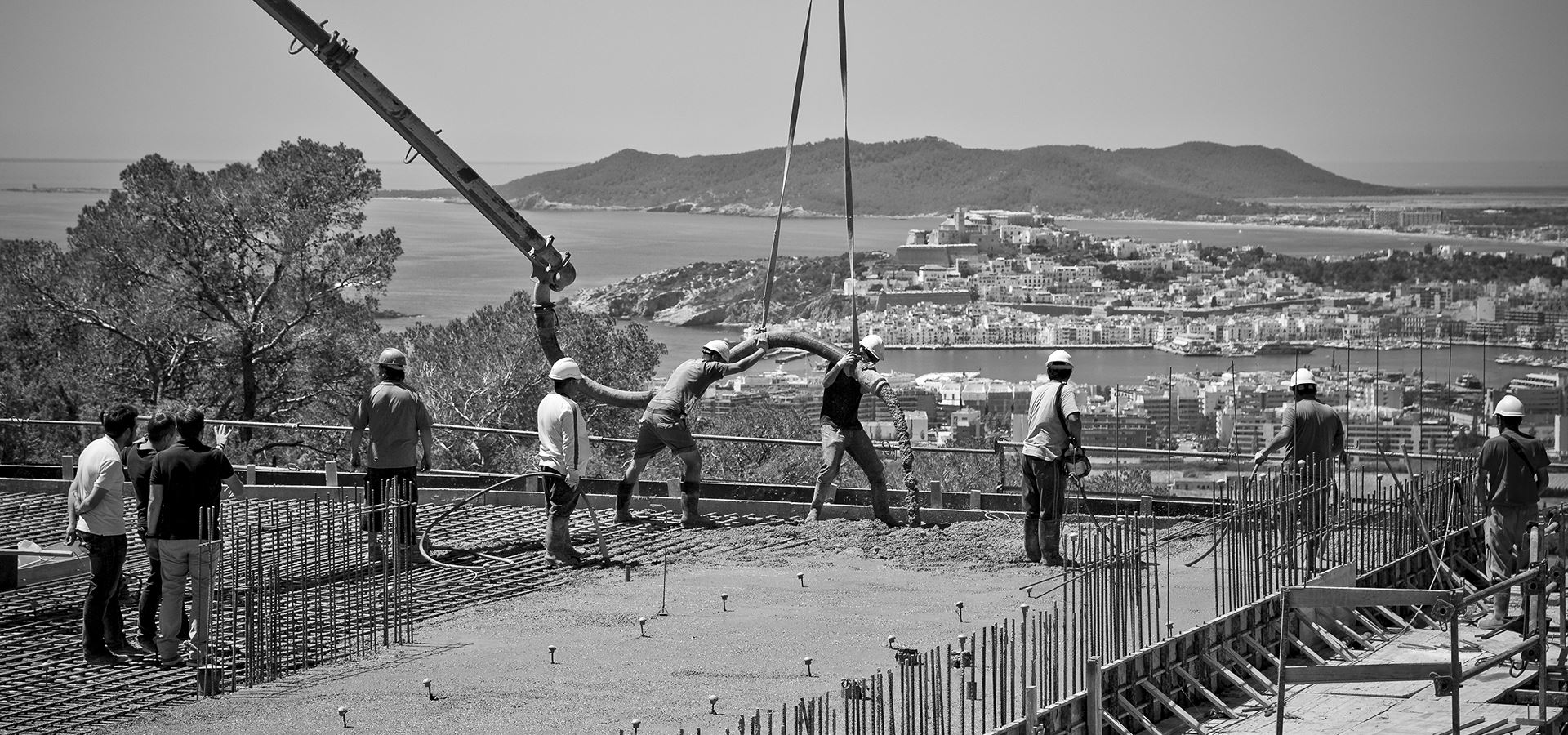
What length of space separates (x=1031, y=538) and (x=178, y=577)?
19.6 ft

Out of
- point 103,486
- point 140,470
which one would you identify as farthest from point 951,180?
point 103,486

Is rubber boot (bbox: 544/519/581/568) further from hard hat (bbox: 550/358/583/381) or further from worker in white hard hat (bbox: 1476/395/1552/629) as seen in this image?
worker in white hard hat (bbox: 1476/395/1552/629)

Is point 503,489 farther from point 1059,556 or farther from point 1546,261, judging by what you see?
point 1546,261

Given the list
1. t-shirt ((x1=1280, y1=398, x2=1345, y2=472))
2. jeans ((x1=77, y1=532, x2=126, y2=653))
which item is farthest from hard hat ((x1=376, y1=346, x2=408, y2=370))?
t-shirt ((x1=1280, y1=398, x2=1345, y2=472))

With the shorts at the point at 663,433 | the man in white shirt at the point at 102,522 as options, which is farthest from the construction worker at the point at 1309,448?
the man in white shirt at the point at 102,522

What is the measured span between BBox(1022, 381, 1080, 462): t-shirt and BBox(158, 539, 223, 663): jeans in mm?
5684

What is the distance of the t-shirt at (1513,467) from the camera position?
1191cm

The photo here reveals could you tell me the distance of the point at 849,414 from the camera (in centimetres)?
1430

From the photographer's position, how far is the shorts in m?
14.0

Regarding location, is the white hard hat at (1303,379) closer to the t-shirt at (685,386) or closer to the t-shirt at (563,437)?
the t-shirt at (685,386)

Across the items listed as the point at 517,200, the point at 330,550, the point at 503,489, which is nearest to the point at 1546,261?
the point at 517,200

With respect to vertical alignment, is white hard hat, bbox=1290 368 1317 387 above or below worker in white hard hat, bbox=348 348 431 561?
above

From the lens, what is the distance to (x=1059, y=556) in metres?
13.0

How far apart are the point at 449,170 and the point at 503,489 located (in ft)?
10.8
